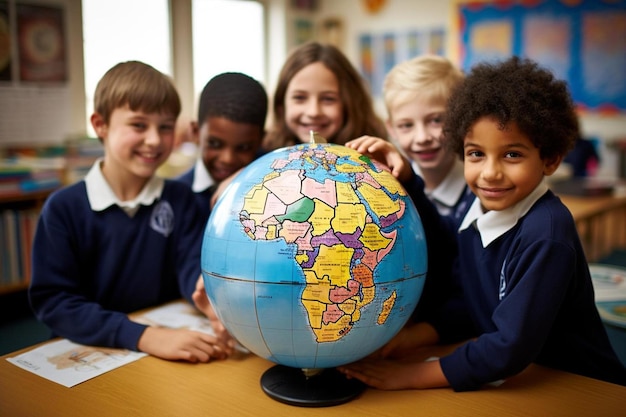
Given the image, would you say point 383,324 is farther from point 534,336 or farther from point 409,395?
point 534,336

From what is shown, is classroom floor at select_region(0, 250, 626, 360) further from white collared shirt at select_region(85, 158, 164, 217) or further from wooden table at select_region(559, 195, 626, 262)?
wooden table at select_region(559, 195, 626, 262)

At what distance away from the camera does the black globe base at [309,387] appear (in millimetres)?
1126

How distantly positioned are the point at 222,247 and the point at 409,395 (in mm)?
476

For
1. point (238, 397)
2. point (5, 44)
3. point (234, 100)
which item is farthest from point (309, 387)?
point (5, 44)

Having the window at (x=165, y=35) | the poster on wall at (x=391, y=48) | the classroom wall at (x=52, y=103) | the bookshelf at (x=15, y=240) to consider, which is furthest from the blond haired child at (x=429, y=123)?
the poster on wall at (x=391, y=48)

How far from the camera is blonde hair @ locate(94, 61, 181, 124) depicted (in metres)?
1.63

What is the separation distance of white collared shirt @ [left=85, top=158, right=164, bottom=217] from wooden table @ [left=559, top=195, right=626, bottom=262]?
277cm

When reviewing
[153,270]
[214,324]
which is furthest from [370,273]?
[153,270]

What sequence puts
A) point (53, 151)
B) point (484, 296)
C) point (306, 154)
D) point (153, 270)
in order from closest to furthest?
point (306, 154)
point (484, 296)
point (153, 270)
point (53, 151)

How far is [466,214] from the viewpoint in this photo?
1.46 metres

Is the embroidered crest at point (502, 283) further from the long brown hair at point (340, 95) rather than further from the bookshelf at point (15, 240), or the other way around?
the bookshelf at point (15, 240)

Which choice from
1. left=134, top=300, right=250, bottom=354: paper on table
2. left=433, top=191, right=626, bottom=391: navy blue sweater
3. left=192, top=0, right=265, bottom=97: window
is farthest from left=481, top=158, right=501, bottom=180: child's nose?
left=192, top=0, right=265, bottom=97: window

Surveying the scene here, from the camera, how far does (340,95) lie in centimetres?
207

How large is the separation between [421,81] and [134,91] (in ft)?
2.86
